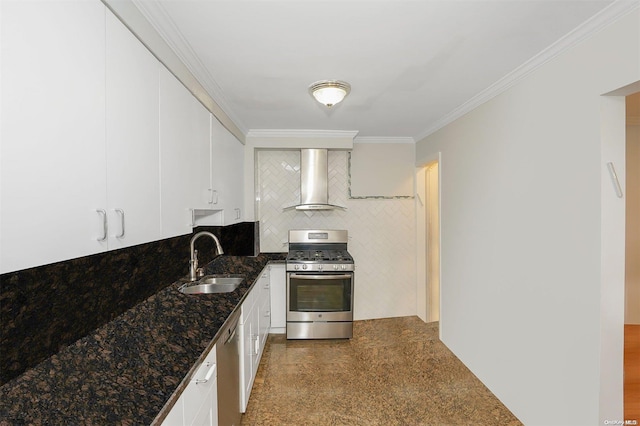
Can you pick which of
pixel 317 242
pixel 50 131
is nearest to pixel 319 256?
pixel 317 242

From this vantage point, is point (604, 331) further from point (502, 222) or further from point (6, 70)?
point (6, 70)

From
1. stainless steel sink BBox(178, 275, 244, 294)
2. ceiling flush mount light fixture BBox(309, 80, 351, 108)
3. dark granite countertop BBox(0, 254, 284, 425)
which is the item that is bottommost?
stainless steel sink BBox(178, 275, 244, 294)

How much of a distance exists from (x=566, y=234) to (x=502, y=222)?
0.57 meters

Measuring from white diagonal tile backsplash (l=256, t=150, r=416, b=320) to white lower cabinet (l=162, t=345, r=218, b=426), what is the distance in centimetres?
275

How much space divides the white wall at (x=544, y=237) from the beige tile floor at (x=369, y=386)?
9.6 inches

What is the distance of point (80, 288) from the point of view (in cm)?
138

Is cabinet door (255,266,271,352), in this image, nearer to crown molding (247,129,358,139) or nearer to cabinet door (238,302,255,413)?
cabinet door (238,302,255,413)

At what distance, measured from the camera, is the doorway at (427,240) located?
418 centimetres

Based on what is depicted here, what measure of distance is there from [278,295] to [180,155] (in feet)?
7.73

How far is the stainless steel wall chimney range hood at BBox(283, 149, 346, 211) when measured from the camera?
12.9 ft

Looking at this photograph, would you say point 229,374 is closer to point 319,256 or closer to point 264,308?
point 264,308

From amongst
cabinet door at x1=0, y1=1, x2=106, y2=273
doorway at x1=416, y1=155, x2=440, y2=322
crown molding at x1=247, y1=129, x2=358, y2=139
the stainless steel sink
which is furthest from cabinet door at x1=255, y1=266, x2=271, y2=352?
cabinet door at x1=0, y1=1, x2=106, y2=273

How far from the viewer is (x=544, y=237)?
197 cm

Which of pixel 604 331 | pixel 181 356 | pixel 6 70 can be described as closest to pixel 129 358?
pixel 181 356
